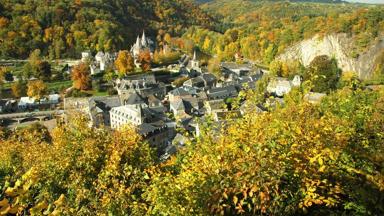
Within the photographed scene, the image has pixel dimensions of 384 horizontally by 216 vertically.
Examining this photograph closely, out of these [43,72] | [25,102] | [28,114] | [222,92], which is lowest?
[28,114]

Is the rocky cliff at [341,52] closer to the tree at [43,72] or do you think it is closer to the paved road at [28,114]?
the paved road at [28,114]

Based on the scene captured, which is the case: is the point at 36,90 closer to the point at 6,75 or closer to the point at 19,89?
the point at 19,89

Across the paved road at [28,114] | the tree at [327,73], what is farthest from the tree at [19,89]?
the tree at [327,73]

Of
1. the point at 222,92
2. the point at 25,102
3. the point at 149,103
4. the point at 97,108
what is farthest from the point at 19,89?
the point at 222,92

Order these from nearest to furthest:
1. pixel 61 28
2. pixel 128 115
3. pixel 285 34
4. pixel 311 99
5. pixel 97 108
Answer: pixel 128 115 < pixel 311 99 < pixel 97 108 < pixel 285 34 < pixel 61 28

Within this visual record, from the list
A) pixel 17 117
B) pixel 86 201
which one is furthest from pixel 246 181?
pixel 17 117
